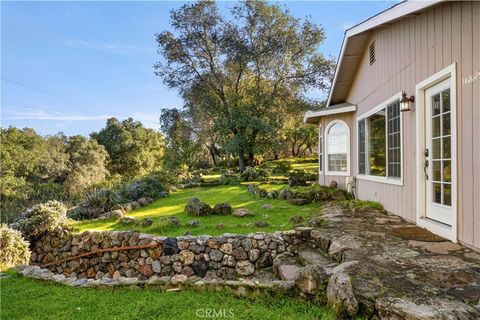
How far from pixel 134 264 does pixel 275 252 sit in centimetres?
306

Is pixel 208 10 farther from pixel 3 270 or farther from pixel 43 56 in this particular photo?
pixel 3 270

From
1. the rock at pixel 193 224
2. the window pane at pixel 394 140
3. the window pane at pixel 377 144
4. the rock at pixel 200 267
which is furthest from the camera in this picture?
the window pane at pixel 377 144

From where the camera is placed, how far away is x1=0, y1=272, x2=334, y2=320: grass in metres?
3.02

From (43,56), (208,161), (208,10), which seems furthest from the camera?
(208,161)

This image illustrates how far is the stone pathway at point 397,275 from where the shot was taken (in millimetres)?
2379

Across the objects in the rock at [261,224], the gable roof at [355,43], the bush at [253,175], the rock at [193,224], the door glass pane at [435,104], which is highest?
the gable roof at [355,43]

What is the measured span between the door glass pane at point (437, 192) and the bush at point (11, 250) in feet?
25.7

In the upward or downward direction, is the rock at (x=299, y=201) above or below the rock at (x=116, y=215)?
above

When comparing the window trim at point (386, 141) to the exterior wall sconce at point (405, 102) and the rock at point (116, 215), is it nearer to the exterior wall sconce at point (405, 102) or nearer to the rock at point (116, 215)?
the exterior wall sconce at point (405, 102)

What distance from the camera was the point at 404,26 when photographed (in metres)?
5.61

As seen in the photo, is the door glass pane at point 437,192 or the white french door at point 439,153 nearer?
the white french door at point 439,153

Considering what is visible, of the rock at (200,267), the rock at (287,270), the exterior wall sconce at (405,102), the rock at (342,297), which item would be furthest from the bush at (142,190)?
the exterior wall sconce at (405,102)

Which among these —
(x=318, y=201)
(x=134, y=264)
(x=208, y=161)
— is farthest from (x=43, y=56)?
(x=208, y=161)

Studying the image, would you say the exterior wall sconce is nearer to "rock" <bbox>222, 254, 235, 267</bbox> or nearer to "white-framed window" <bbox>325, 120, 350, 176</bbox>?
"rock" <bbox>222, 254, 235, 267</bbox>
